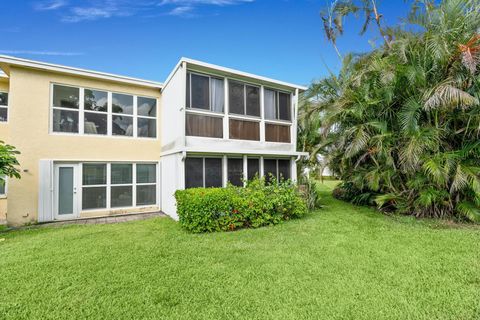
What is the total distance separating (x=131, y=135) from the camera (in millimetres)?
9320

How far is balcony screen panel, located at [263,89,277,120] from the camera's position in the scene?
371 inches

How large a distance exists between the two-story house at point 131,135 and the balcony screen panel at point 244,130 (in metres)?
0.04

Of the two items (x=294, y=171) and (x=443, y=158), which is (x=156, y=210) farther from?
(x=443, y=158)

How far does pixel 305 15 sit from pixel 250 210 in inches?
427

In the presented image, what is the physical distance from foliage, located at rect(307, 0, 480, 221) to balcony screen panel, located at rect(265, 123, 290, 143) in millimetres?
1704

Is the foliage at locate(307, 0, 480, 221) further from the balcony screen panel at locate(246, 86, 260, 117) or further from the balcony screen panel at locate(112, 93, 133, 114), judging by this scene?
the balcony screen panel at locate(112, 93, 133, 114)

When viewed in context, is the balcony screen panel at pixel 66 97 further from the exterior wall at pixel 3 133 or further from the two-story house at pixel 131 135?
the exterior wall at pixel 3 133

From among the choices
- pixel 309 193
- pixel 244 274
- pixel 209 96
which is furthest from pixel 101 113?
pixel 309 193

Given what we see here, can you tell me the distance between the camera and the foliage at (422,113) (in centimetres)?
649

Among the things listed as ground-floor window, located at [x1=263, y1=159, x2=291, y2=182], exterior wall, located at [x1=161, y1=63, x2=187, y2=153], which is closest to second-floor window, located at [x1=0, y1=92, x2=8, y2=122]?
exterior wall, located at [x1=161, y1=63, x2=187, y2=153]

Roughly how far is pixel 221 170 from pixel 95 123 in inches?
207

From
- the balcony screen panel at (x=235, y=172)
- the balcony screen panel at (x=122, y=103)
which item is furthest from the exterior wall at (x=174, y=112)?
the balcony screen panel at (x=235, y=172)

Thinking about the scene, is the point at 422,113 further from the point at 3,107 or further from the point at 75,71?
the point at 3,107

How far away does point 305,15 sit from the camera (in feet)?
38.5
